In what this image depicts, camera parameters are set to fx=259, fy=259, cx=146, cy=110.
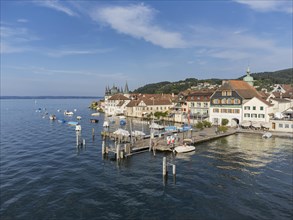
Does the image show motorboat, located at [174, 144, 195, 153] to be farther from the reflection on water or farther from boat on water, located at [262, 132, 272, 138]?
boat on water, located at [262, 132, 272, 138]

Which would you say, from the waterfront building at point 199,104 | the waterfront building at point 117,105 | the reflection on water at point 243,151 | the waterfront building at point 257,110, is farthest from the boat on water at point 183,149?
the waterfront building at point 117,105

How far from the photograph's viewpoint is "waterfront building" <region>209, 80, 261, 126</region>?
75188mm

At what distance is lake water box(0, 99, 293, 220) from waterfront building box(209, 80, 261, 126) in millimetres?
22820

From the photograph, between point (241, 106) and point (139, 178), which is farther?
point (241, 106)

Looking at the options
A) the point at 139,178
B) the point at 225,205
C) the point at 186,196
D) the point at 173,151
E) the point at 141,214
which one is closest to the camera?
the point at 141,214

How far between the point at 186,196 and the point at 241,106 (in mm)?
50867

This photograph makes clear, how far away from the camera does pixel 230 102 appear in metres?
76.8

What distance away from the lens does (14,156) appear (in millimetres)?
49188

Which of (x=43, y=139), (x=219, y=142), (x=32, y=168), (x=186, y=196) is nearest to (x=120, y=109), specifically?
(x=43, y=139)

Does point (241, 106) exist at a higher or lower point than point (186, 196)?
higher

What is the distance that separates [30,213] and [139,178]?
14.5 metres

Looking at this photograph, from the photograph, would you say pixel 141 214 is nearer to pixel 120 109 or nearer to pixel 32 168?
pixel 32 168

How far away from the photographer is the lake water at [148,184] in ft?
87.0

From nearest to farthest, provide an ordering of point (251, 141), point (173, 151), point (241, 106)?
→ point (173, 151) < point (251, 141) < point (241, 106)
